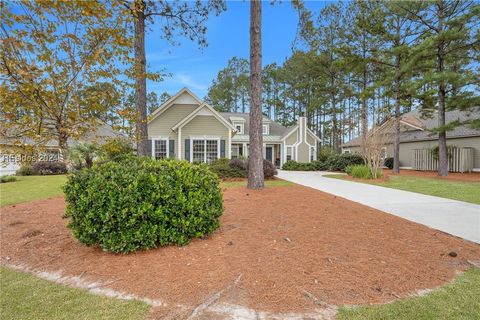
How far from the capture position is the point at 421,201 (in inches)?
→ 304

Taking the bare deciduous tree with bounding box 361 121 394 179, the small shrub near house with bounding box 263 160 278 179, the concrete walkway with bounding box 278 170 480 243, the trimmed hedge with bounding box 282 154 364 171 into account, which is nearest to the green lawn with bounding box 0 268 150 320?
the concrete walkway with bounding box 278 170 480 243

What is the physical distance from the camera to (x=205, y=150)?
1862cm

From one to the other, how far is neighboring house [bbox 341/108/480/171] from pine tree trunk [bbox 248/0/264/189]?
12.3 metres

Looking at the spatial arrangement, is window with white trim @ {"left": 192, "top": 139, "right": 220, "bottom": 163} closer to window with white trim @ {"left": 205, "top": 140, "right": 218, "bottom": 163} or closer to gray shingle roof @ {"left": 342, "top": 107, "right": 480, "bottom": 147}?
window with white trim @ {"left": 205, "top": 140, "right": 218, "bottom": 163}

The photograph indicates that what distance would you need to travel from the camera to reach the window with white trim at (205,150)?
61.0 feet

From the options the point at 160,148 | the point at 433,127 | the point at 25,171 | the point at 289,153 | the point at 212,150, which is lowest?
the point at 25,171

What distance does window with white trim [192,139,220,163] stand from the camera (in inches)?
731

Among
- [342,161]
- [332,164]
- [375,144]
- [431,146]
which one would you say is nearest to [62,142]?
[375,144]

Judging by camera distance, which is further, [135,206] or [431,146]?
[431,146]

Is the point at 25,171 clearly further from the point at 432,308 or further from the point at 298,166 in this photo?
the point at 432,308

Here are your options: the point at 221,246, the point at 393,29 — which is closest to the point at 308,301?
the point at 221,246

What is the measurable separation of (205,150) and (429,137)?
1740 cm

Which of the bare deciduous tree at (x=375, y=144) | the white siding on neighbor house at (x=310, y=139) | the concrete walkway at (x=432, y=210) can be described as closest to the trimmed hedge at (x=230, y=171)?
the concrete walkway at (x=432, y=210)

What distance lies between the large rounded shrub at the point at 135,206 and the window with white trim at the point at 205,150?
1445 centimetres
